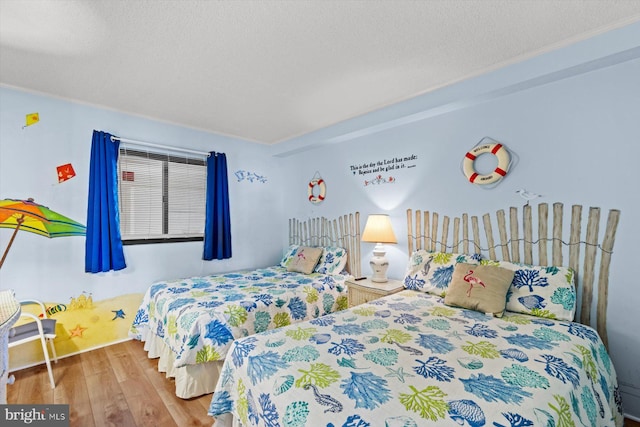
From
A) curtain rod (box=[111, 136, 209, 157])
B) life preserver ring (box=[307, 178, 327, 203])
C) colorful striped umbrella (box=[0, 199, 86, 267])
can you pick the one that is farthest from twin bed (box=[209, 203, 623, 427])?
curtain rod (box=[111, 136, 209, 157])

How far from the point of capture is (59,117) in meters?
2.71

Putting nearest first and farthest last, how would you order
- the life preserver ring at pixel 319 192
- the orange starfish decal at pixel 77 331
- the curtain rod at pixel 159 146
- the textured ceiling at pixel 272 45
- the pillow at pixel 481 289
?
1. the textured ceiling at pixel 272 45
2. the pillow at pixel 481 289
3. the orange starfish decal at pixel 77 331
4. the curtain rod at pixel 159 146
5. the life preserver ring at pixel 319 192

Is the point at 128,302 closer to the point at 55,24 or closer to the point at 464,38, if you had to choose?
the point at 55,24

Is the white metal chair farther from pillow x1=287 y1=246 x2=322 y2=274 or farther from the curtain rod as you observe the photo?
pillow x1=287 y1=246 x2=322 y2=274

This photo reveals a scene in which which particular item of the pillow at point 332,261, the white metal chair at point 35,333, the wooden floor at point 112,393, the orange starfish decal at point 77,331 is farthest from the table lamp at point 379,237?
the orange starfish decal at point 77,331

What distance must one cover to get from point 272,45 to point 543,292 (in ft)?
8.00

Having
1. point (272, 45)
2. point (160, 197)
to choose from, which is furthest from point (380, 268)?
point (160, 197)

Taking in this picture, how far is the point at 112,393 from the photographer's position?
212 centimetres

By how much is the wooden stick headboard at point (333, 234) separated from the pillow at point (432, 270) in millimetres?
863

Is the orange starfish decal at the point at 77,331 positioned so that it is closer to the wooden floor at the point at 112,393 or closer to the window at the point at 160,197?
the wooden floor at the point at 112,393

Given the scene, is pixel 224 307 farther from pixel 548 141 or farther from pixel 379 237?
pixel 548 141

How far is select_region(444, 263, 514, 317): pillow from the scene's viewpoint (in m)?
1.98

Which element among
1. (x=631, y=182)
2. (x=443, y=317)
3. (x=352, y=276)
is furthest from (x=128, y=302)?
(x=631, y=182)

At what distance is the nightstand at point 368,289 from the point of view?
2.60 m
